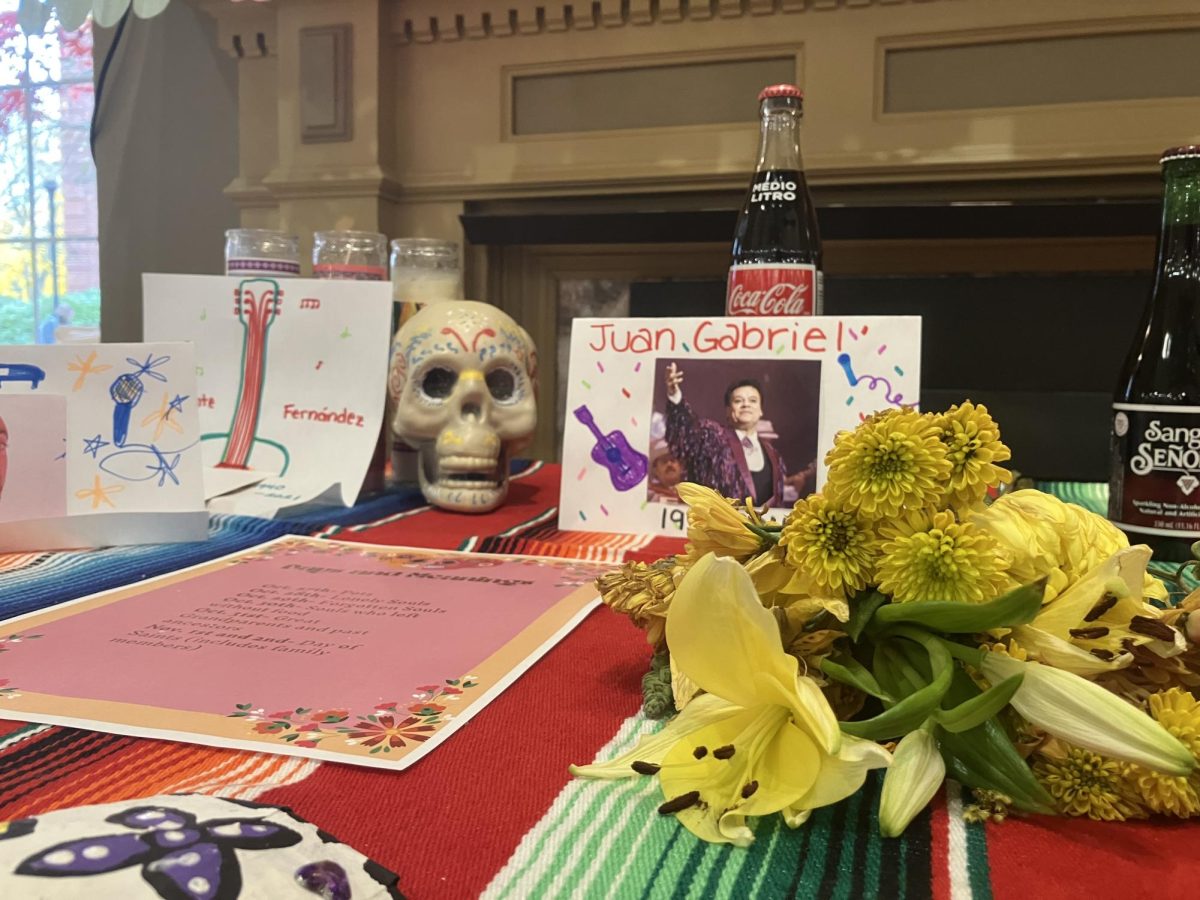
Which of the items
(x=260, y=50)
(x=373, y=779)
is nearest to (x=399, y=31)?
(x=260, y=50)

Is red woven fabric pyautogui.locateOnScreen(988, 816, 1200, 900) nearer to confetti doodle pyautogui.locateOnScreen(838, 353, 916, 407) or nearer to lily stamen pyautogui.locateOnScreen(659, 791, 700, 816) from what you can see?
lily stamen pyautogui.locateOnScreen(659, 791, 700, 816)

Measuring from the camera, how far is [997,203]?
1.51 m

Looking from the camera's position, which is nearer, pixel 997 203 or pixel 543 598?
pixel 543 598

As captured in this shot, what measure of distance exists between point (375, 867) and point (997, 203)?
157 centimetres

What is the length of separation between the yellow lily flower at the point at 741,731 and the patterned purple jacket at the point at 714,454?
0.41 m

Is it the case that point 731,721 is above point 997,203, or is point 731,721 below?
below

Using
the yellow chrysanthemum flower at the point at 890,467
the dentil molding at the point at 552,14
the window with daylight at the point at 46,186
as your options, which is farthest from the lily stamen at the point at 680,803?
the window with daylight at the point at 46,186

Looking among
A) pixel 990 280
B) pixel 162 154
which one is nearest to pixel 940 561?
pixel 990 280

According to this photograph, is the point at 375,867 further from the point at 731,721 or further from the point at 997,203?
the point at 997,203

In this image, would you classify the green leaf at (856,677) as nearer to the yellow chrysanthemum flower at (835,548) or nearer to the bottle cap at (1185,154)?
the yellow chrysanthemum flower at (835,548)

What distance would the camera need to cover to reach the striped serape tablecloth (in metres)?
0.24

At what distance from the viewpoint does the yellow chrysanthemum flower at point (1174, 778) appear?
0.26 meters

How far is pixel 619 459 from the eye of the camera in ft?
2.41

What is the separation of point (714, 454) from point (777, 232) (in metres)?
0.23
